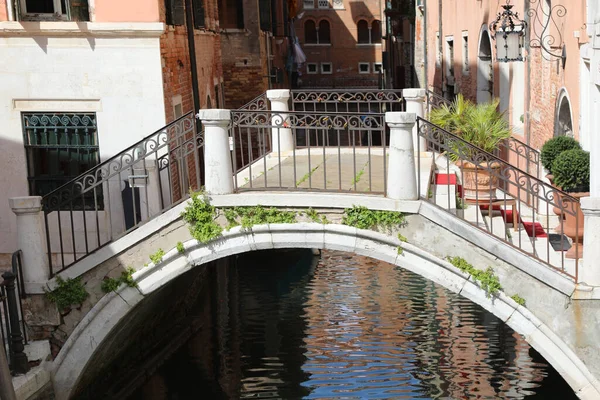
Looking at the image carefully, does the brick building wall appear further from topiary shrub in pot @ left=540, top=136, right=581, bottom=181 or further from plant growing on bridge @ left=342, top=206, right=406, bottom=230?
plant growing on bridge @ left=342, top=206, right=406, bottom=230

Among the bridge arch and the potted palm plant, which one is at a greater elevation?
the potted palm plant

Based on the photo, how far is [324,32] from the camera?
45.2 meters

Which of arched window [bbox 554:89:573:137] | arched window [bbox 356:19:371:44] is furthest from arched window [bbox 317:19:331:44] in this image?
arched window [bbox 554:89:573:137]

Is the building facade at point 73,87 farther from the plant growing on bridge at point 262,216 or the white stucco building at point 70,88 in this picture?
the plant growing on bridge at point 262,216

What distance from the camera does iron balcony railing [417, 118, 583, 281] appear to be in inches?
306

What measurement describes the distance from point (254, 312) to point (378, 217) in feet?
18.2

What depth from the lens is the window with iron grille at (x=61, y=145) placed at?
1073 cm

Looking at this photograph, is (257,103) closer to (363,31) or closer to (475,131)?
(475,131)

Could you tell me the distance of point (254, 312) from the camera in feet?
43.8

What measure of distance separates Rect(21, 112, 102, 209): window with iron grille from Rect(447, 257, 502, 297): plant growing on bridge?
4619 millimetres

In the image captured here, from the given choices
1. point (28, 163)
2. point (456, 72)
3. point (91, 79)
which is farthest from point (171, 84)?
point (456, 72)

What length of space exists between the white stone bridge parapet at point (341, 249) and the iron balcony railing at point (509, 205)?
153 millimetres

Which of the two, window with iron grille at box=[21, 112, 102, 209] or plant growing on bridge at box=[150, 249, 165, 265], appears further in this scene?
window with iron grille at box=[21, 112, 102, 209]

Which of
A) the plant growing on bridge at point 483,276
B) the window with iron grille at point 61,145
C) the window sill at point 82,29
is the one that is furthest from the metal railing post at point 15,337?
the plant growing on bridge at point 483,276
